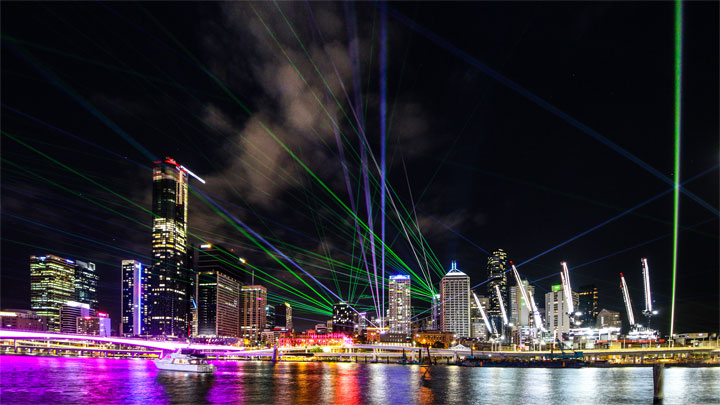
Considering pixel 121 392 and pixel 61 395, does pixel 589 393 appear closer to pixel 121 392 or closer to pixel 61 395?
pixel 121 392

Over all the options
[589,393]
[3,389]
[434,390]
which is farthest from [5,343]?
[589,393]

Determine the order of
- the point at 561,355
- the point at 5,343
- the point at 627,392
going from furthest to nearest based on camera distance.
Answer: the point at 561,355 → the point at 5,343 → the point at 627,392

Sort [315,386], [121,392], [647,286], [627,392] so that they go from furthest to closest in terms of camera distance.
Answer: [647,286] < [315,386] < [627,392] < [121,392]

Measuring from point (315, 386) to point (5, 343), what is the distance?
145m

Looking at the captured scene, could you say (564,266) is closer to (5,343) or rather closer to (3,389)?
(3,389)

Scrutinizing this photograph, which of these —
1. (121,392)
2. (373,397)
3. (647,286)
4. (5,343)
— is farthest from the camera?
(5,343)

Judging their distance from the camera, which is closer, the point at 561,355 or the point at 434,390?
the point at 434,390

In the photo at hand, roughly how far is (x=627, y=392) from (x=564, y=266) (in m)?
116

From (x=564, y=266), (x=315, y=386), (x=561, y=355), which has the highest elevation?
(x=564, y=266)

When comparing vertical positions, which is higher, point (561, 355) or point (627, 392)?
point (627, 392)

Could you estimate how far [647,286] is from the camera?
515 feet

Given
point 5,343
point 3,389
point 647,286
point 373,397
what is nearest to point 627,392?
point 373,397

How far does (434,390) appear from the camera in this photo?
2633 inches

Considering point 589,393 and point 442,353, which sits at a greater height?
point 589,393
